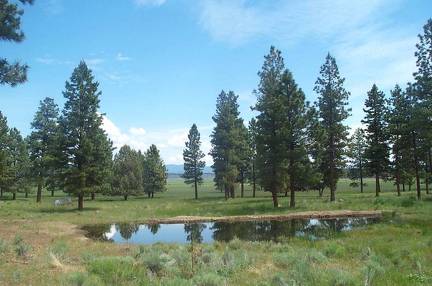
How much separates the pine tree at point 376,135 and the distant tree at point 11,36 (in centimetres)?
5253

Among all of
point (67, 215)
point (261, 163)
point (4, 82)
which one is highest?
point (4, 82)

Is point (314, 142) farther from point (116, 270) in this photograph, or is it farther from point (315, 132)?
point (116, 270)

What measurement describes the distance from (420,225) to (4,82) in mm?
25425

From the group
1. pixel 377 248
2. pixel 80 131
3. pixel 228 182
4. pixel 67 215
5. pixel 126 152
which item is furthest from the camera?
pixel 126 152

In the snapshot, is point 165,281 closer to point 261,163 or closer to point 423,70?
point 423,70

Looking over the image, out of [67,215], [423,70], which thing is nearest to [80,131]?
[67,215]

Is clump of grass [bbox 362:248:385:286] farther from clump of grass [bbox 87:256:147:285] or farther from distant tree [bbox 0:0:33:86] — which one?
distant tree [bbox 0:0:33:86]

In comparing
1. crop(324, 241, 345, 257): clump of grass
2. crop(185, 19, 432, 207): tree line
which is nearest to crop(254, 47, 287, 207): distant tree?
crop(185, 19, 432, 207): tree line

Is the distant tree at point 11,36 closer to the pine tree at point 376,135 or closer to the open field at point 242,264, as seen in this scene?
the open field at point 242,264

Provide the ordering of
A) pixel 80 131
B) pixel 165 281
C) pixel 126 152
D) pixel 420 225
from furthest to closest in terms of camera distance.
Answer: pixel 126 152 < pixel 80 131 < pixel 420 225 < pixel 165 281

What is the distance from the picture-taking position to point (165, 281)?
1123cm

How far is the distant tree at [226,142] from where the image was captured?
227 ft

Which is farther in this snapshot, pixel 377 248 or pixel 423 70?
pixel 423 70

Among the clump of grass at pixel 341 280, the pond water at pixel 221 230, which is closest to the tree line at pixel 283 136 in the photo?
the pond water at pixel 221 230
